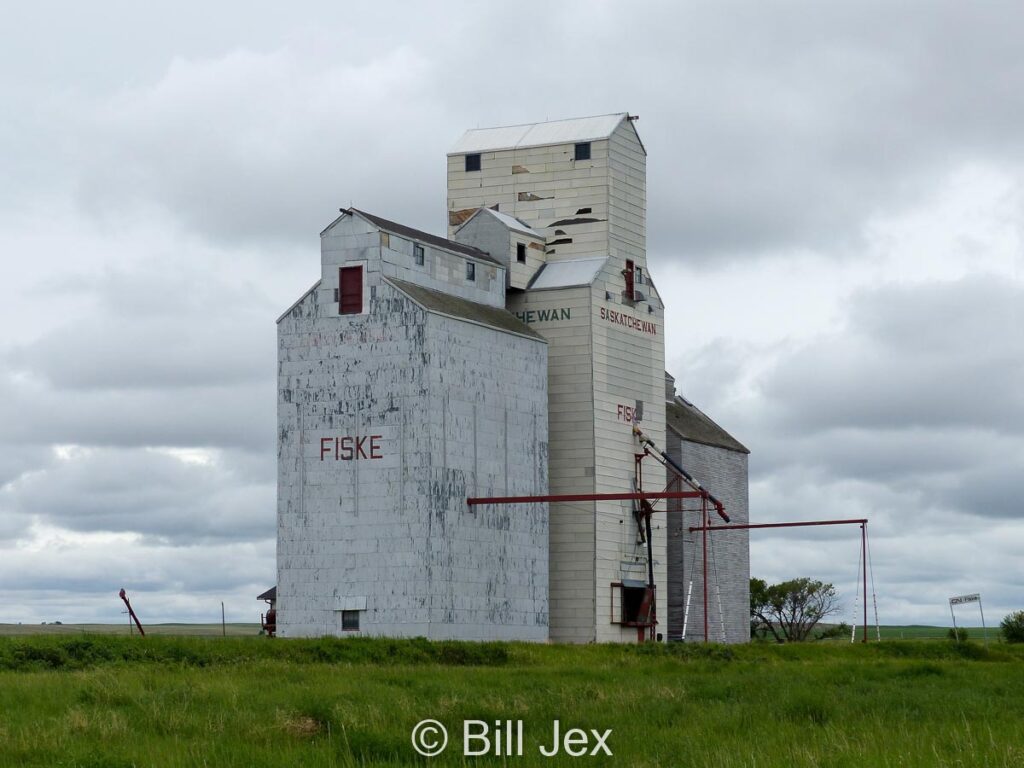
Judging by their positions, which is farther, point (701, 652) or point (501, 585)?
point (501, 585)

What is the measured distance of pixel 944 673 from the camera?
46.8 metres

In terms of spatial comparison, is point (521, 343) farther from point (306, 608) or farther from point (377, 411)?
point (306, 608)

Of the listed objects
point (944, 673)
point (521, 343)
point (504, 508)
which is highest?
point (521, 343)

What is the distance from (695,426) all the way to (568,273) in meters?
16.6

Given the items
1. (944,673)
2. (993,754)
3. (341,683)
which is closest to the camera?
(993,754)

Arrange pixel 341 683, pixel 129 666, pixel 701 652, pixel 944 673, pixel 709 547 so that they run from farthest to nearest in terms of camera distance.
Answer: pixel 709 547 < pixel 701 652 < pixel 944 673 < pixel 129 666 < pixel 341 683

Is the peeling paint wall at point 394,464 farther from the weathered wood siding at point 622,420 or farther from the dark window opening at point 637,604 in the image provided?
the dark window opening at point 637,604

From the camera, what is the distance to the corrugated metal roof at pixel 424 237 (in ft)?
198

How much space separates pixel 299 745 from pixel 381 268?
117ft

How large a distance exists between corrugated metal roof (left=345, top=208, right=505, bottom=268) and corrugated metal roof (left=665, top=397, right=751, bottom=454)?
15882mm

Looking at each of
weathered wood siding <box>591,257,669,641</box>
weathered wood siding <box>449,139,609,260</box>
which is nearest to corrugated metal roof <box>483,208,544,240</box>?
weathered wood siding <box>449,139,609,260</box>

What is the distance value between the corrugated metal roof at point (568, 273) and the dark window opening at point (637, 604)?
1358cm

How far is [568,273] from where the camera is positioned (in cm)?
6894

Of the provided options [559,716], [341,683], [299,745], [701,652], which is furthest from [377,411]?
[299,745]
